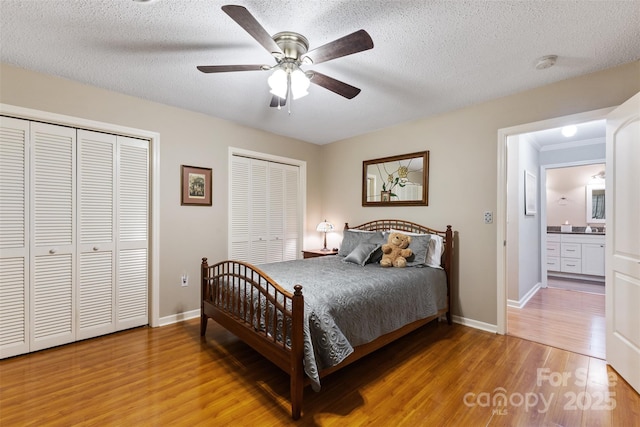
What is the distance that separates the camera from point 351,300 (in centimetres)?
218

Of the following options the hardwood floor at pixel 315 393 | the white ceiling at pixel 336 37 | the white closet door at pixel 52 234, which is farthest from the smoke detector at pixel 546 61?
the white closet door at pixel 52 234

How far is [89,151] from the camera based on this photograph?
114 inches

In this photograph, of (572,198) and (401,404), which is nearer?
(401,404)

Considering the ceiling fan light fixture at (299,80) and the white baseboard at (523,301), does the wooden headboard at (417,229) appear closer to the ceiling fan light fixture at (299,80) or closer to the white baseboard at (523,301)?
the white baseboard at (523,301)

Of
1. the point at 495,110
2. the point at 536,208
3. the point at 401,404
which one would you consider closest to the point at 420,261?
the point at 401,404

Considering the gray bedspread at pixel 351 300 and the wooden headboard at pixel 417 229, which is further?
the wooden headboard at pixel 417 229

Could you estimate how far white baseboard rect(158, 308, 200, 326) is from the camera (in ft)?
10.9

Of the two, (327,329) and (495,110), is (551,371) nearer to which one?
(327,329)

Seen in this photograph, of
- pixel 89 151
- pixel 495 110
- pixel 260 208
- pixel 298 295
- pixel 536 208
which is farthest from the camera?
pixel 536 208

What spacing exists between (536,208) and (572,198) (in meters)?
2.09

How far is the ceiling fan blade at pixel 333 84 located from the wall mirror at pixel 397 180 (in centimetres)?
182

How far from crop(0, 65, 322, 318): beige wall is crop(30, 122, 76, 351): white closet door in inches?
11.5

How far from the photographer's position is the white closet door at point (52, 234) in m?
2.63

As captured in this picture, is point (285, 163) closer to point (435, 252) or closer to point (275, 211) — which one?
point (275, 211)
